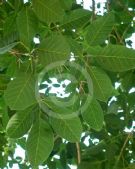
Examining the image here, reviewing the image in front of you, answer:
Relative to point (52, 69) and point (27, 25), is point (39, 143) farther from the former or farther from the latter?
point (27, 25)

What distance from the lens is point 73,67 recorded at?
109 cm

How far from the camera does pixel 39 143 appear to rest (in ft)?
3.61

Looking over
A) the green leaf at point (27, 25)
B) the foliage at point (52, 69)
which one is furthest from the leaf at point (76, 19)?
the green leaf at point (27, 25)

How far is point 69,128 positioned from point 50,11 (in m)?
0.32

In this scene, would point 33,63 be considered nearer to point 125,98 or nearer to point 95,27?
point 95,27

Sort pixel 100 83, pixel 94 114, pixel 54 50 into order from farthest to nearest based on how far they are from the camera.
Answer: pixel 94 114
pixel 100 83
pixel 54 50

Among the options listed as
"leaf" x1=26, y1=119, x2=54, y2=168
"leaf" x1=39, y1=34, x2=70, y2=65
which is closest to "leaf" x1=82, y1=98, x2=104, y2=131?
"leaf" x1=26, y1=119, x2=54, y2=168

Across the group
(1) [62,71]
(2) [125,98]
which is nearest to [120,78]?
(2) [125,98]

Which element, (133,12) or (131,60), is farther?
(133,12)

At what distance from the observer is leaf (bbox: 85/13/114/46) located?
3.50 ft

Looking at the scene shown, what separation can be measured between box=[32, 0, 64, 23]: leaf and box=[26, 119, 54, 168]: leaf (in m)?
0.29

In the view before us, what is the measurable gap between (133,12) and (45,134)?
100 cm

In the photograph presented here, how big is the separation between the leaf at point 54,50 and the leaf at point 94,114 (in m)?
0.25

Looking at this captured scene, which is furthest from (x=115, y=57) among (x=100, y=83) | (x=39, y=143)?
(x=39, y=143)
